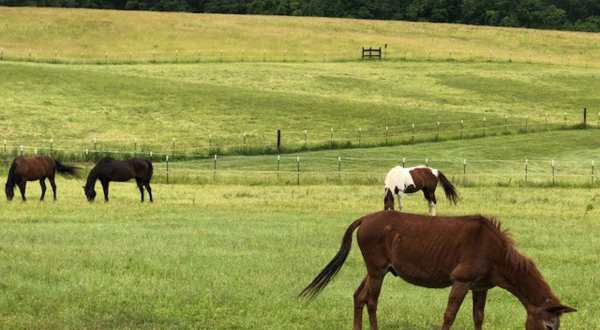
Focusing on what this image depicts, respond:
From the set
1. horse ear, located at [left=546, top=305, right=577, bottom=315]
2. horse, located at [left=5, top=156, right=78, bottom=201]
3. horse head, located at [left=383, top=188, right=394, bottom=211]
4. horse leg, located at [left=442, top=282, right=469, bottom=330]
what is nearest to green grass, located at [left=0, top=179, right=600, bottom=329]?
horse, located at [left=5, top=156, right=78, bottom=201]

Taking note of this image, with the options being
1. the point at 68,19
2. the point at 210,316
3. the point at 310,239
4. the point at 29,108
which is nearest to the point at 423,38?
the point at 68,19

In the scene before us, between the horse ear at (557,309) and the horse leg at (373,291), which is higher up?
the horse ear at (557,309)

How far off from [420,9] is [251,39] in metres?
35.6

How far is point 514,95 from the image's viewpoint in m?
82.6

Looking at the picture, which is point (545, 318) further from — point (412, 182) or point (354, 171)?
point (354, 171)

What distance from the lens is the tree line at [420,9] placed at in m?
133

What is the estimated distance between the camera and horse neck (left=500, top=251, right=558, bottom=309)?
11641 mm

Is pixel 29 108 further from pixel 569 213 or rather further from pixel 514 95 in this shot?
pixel 569 213

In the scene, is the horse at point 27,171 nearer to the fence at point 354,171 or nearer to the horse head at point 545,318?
the fence at point 354,171

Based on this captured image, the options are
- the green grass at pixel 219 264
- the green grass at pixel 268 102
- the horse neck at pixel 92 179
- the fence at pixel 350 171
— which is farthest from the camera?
the green grass at pixel 268 102

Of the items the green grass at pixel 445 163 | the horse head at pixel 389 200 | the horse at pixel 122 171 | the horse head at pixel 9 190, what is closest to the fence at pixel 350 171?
the green grass at pixel 445 163

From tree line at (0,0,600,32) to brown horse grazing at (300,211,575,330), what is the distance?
12124cm

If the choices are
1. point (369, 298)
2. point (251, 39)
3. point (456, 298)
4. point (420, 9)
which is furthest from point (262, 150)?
point (420, 9)

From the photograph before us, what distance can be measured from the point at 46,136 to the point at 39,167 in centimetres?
2769
